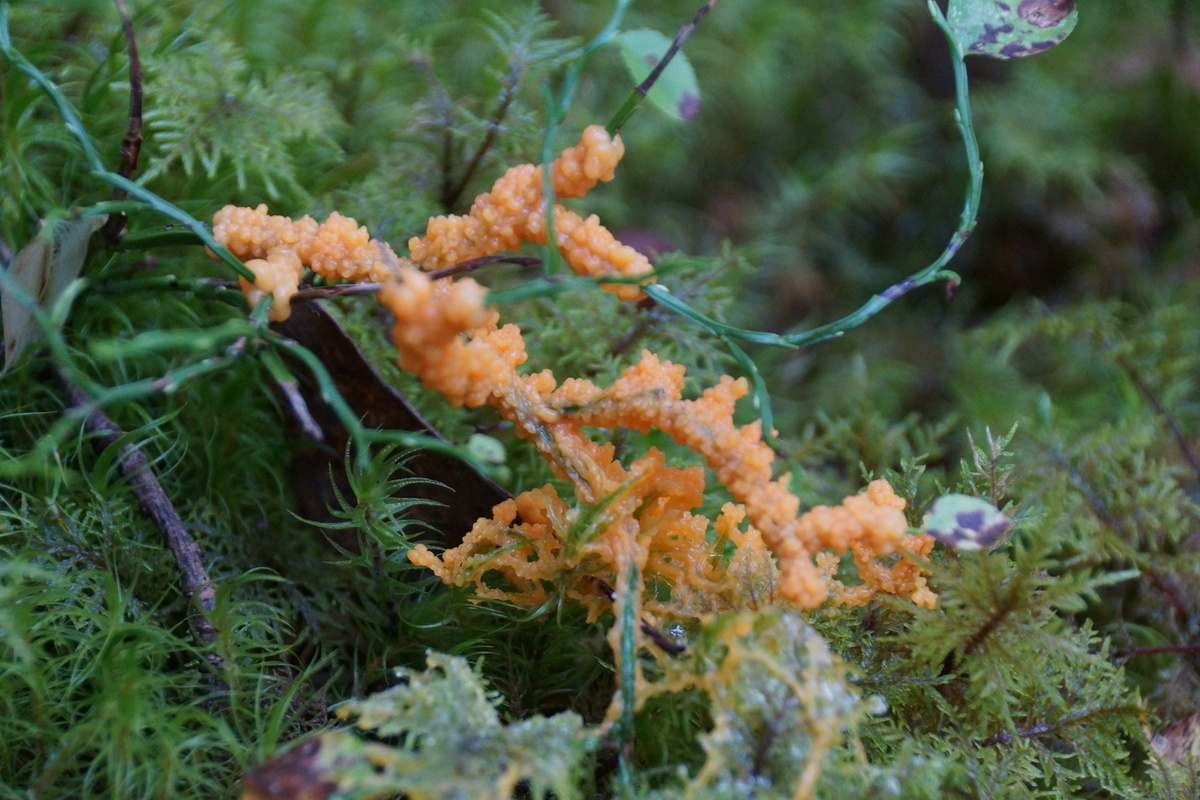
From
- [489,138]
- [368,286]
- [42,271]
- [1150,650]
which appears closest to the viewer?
[368,286]

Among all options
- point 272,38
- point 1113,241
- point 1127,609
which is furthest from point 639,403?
point 1113,241

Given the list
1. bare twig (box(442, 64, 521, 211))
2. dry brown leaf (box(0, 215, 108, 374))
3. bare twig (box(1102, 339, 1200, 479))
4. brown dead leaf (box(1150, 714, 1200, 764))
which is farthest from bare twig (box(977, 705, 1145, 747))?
dry brown leaf (box(0, 215, 108, 374))

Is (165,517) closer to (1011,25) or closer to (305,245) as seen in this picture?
(305,245)

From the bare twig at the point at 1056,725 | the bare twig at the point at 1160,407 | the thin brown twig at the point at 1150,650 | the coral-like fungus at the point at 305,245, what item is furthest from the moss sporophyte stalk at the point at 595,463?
the bare twig at the point at 1160,407

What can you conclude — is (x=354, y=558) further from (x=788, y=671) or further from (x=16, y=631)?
(x=788, y=671)

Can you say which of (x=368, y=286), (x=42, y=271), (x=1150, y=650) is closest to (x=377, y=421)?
(x=368, y=286)
